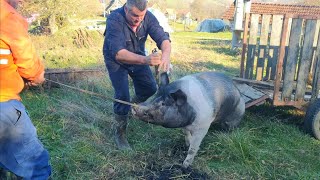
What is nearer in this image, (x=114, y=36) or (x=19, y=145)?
(x=19, y=145)

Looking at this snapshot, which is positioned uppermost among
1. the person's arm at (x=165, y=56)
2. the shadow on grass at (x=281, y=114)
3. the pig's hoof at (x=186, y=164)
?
the person's arm at (x=165, y=56)

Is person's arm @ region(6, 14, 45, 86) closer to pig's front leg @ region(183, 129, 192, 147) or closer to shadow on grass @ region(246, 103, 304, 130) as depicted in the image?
pig's front leg @ region(183, 129, 192, 147)

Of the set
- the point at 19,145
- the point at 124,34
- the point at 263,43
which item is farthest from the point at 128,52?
the point at 263,43

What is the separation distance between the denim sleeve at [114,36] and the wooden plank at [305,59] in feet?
8.51

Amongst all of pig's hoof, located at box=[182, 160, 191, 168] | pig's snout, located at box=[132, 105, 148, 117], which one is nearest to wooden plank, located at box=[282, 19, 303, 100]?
pig's hoof, located at box=[182, 160, 191, 168]

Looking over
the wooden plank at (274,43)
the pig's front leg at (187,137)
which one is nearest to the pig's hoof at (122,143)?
the pig's front leg at (187,137)

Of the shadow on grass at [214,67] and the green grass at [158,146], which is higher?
the shadow on grass at [214,67]

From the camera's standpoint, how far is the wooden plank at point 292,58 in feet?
15.0

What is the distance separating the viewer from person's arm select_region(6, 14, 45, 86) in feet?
8.39

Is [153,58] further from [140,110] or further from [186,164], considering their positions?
[186,164]

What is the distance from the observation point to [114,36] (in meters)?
3.91

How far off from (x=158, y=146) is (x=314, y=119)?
2252mm

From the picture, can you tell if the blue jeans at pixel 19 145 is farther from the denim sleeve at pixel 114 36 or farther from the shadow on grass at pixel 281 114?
the shadow on grass at pixel 281 114

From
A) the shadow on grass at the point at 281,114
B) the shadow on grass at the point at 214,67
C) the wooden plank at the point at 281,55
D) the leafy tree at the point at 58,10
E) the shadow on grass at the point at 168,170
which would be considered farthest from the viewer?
the leafy tree at the point at 58,10
